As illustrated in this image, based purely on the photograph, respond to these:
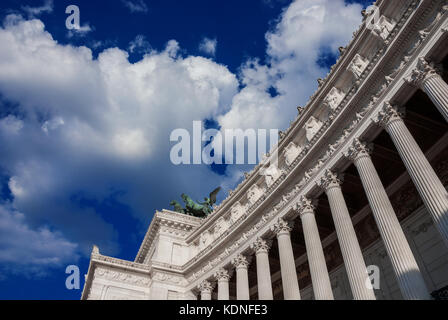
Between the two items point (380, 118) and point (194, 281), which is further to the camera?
point (194, 281)

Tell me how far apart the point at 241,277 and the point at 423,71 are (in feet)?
72.7

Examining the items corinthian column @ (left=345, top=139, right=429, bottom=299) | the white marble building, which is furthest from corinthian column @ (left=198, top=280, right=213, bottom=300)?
corinthian column @ (left=345, top=139, right=429, bottom=299)

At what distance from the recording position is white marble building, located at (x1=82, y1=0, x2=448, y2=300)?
55.1 feet

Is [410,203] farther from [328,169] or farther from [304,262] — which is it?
[304,262]

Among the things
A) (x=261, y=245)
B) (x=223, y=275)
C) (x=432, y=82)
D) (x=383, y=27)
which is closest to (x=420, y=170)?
(x=432, y=82)

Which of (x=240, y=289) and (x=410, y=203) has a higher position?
(x=410, y=203)

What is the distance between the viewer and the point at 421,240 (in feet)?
70.8

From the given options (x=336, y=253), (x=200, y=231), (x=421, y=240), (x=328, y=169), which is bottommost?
(x=421, y=240)

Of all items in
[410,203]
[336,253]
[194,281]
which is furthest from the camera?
[194,281]

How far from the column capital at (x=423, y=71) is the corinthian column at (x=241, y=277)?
21.2 m

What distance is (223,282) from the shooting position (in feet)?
106

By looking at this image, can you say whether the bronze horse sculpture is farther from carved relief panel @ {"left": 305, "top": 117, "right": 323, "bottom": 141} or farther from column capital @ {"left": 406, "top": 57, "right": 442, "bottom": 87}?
column capital @ {"left": 406, "top": 57, "right": 442, "bottom": 87}
